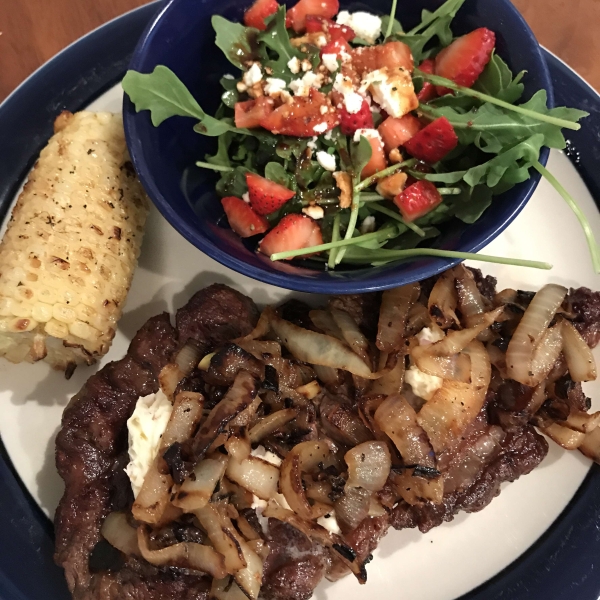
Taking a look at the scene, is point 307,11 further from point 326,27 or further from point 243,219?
point 243,219

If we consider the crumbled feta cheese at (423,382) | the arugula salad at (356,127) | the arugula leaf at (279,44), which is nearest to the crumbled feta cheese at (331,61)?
the arugula salad at (356,127)

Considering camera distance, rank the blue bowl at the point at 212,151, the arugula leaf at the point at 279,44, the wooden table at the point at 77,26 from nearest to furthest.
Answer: the blue bowl at the point at 212,151 < the arugula leaf at the point at 279,44 < the wooden table at the point at 77,26

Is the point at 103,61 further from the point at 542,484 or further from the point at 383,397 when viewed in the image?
the point at 542,484

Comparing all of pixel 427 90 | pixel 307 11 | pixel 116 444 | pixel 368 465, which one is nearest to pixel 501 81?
pixel 427 90

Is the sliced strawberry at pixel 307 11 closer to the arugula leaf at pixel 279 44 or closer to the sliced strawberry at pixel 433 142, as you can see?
the arugula leaf at pixel 279 44

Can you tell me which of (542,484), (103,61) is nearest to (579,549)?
(542,484)

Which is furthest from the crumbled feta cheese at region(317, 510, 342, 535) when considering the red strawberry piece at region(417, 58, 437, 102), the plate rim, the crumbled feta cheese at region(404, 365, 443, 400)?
the red strawberry piece at region(417, 58, 437, 102)
